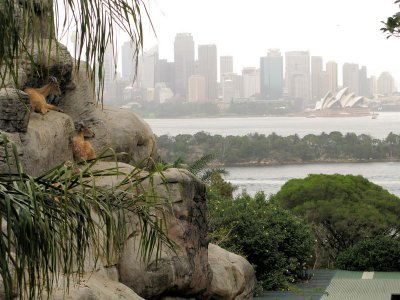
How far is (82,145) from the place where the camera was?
12.3 m

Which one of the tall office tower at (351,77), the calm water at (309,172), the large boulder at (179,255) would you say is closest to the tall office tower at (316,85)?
the tall office tower at (351,77)

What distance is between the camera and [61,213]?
4.58 metres

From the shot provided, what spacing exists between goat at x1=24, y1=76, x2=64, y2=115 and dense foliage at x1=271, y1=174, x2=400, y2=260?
16090 millimetres

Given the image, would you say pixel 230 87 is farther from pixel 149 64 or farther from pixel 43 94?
pixel 43 94

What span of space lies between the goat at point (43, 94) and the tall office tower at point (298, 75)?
13425 centimetres

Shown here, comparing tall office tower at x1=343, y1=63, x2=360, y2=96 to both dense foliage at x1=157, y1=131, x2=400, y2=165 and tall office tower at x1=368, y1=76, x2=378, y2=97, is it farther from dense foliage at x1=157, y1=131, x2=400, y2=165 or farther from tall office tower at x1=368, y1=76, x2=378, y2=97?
dense foliage at x1=157, y1=131, x2=400, y2=165

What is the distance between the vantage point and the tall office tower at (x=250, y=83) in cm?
13888

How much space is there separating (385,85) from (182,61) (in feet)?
384

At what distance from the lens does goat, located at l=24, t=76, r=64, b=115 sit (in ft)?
38.3

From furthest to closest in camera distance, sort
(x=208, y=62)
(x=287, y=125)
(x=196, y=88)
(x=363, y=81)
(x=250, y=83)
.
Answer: (x=363, y=81)
(x=287, y=125)
(x=250, y=83)
(x=196, y=88)
(x=208, y=62)

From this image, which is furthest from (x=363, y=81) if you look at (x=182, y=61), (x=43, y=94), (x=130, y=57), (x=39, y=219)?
(x=39, y=219)

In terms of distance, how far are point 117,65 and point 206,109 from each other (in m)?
113

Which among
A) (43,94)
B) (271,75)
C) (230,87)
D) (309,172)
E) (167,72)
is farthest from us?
(271,75)

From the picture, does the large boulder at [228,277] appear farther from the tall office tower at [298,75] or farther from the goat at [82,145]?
the tall office tower at [298,75]
